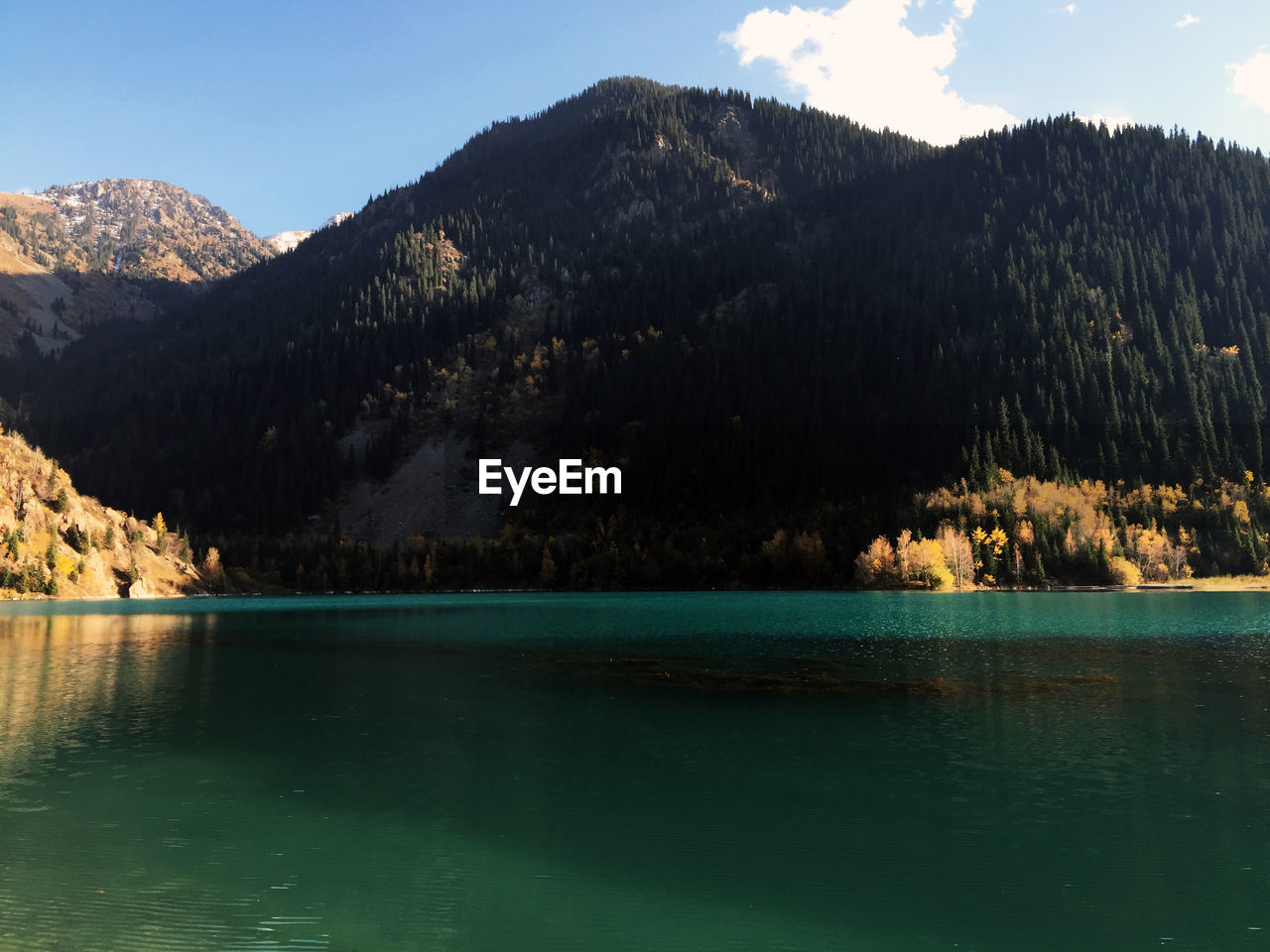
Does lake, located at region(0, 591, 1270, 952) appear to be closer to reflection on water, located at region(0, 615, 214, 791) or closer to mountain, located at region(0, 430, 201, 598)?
reflection on water, located at region(0, 615, 214, 791)

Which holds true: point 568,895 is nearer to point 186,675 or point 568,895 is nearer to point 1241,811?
point 1241,811

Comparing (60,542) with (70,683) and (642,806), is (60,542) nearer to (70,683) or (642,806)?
(70,683)

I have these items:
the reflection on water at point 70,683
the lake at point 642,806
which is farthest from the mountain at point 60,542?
the lake at point 642,806

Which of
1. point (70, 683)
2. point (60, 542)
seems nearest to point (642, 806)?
point (70, 683)

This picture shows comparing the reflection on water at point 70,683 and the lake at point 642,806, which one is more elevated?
the lake at point 642,806

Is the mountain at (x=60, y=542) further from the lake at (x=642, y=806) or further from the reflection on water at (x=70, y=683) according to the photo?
the lake at (x=642, y=806)

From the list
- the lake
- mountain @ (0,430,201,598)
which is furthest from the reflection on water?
mountain @ (0,430,201,598)

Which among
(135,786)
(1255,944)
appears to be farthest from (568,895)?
(135,786)

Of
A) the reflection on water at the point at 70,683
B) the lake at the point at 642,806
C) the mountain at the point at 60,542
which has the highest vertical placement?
the mountain at the point at 60,542

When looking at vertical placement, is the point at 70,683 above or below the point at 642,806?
below
